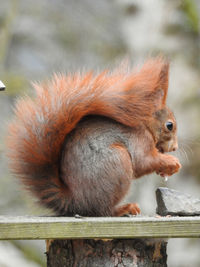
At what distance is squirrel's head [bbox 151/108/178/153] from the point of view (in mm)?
1543

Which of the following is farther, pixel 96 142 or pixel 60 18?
pixel 60 18

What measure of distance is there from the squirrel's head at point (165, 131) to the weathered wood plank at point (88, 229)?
0.35 m

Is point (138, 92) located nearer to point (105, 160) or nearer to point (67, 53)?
point (105, 160)

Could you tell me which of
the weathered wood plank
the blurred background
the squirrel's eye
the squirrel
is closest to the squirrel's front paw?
the squirrel

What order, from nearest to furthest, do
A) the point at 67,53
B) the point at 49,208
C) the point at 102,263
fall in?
the point at 102,263 → the point at 49,208 → the point at 67,53

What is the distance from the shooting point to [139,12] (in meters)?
3.40

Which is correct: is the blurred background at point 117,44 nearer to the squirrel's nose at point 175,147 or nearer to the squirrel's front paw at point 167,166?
the squirrel's nose at point 175,147

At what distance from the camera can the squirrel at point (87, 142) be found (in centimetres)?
138

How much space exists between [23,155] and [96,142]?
0.67ft

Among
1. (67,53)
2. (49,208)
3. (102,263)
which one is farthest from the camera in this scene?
(67,53)

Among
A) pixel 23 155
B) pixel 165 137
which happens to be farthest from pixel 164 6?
pixel 23 155

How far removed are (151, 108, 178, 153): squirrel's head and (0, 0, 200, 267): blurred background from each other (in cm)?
157

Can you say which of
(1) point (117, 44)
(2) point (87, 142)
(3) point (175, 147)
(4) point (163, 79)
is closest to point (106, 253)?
(2) point (87, 142)

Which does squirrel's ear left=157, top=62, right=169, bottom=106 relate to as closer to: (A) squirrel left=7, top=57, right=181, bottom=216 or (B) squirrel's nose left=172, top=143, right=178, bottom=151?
(A) squirrel left=7, top=57, right=181, bottom=216
